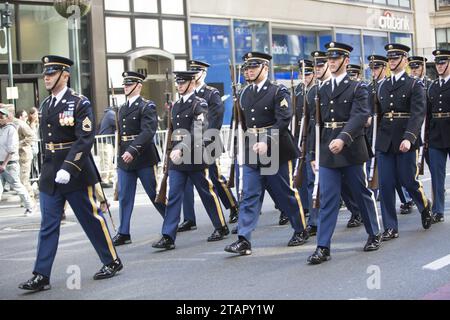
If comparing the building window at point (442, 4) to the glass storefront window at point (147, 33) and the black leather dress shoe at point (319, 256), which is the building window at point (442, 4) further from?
the black leather dress shoe at point (319, 256)

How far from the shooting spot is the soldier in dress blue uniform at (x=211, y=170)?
989 centimetres

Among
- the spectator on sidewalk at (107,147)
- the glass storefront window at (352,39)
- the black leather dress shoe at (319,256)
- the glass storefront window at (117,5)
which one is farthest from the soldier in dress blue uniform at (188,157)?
the glass storefront window at (352,39)

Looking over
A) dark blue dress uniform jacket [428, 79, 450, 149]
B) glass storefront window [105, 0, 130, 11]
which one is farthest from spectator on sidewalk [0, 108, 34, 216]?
glass storefront window [105, 0, 130, 11]

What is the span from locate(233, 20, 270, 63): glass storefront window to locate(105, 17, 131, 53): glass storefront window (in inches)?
182

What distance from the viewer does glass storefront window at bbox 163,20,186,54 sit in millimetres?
25234

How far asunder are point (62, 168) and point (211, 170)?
3866mm

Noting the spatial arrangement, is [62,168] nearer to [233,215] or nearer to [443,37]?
[233,215]

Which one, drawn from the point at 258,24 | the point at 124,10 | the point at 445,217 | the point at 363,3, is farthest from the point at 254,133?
the point at 363,3

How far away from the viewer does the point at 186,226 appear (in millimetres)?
10195

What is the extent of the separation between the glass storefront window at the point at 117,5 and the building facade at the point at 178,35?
30mm

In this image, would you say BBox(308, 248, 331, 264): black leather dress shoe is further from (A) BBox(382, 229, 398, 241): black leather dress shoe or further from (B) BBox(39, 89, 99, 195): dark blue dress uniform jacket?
(B) BBox(39, 89, 99, 195): dark blue dress uniform jacket
